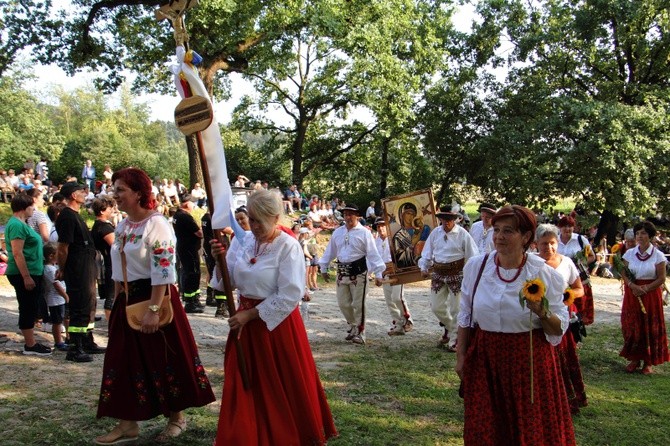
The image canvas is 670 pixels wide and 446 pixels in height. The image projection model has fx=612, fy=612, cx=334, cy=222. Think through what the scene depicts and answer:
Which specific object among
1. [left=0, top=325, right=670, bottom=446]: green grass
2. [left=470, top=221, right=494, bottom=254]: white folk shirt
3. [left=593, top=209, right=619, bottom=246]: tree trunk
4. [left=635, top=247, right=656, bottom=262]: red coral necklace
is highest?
[left=593, top=209, right=619, bottom=246]: tree trunk

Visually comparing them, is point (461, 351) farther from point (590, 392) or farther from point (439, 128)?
point (439, 128)

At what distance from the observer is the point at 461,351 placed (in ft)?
13.3

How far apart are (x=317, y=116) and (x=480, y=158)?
11.3 meters

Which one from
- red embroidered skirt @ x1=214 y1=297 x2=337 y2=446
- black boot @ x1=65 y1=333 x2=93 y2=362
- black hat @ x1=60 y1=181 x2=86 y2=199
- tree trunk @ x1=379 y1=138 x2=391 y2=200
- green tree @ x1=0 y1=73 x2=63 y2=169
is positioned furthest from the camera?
green tree @ x1=0 y1=73 x2=63 y2=169

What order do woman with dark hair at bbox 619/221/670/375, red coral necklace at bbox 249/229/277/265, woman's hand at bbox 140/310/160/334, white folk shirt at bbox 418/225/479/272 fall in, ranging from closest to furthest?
red coral necklace at bbox 249/229/277/265
woman's hand at bbox 140/310/160/334
woman with dark hair at bbox 619/221/670/375
white folk shirt at bbox 418/225/479/272

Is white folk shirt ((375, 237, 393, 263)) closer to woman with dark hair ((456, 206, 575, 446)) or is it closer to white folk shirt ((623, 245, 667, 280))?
white folk shirt ((623, 245, 667, 280))

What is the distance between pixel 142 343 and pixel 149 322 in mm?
259

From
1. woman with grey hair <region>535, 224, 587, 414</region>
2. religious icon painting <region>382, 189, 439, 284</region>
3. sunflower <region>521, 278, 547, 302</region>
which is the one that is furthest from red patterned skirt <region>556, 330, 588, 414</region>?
religious icon painting <region>382, 189, 439, 284</region>

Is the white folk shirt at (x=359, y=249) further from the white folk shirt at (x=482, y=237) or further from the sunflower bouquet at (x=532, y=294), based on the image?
the sunflower bouquet at (x=532, y=294)

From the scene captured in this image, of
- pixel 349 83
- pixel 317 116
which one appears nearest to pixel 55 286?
pixel 349 83

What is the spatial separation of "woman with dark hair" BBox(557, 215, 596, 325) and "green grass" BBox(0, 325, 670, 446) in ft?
2.98

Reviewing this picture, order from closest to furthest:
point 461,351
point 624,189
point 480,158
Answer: point 461,351, point 624,189, point 480,158

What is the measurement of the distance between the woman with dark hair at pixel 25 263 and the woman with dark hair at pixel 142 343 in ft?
9.15

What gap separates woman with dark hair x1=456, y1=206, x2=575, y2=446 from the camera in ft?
12.3
